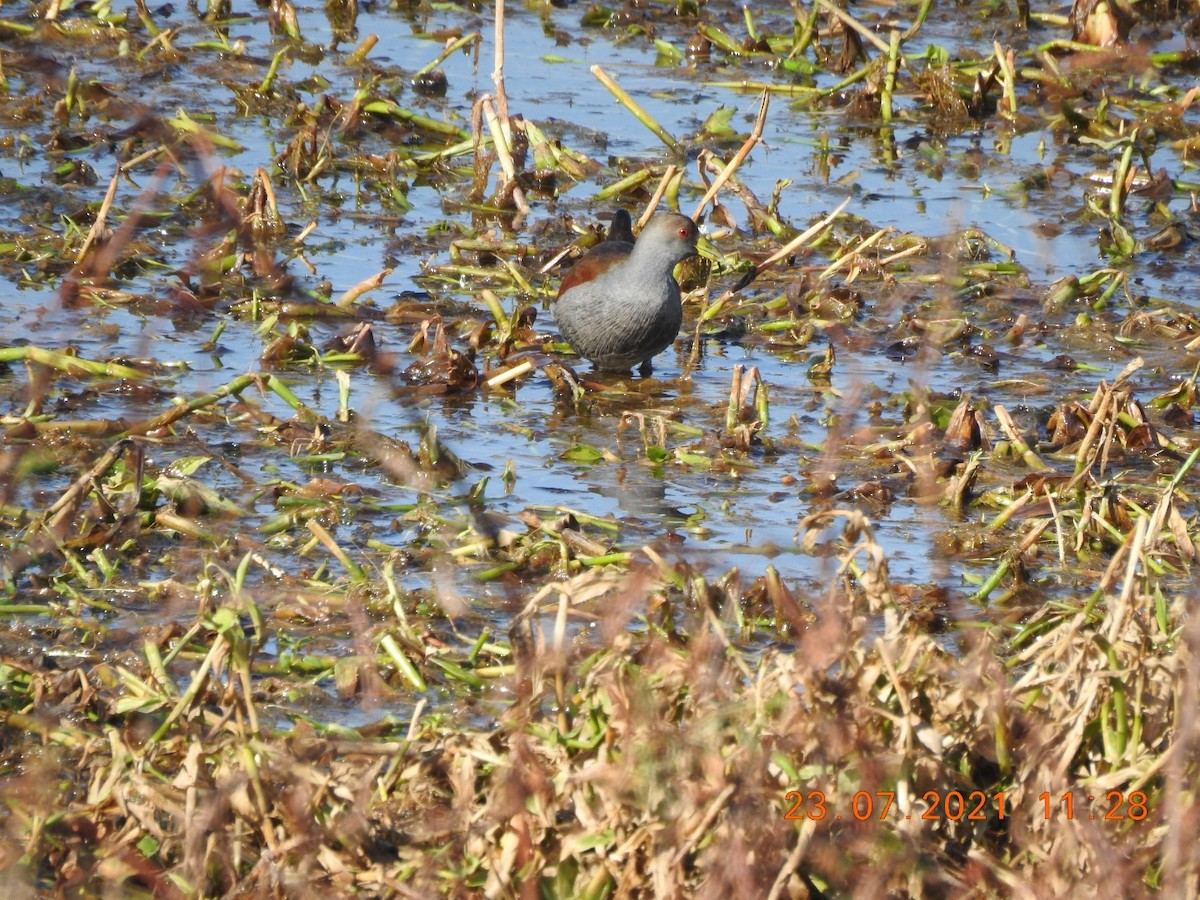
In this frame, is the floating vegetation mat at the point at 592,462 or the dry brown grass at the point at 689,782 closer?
the dry brown grass at the point at 689,782

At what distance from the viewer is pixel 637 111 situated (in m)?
8.55

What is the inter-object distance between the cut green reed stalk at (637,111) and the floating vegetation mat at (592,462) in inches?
1.3

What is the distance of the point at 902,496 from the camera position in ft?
18.8

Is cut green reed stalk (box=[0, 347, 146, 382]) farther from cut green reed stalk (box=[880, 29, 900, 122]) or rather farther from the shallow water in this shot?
cut green reed stalk (box=[880, 29, 900, 122])

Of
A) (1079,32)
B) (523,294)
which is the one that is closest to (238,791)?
(523,294)

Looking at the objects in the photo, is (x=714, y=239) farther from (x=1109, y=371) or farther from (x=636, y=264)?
(x=1109, y=371)

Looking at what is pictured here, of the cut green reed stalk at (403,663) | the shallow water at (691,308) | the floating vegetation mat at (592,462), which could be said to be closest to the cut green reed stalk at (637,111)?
the floating vegetation mat at (592,462)
